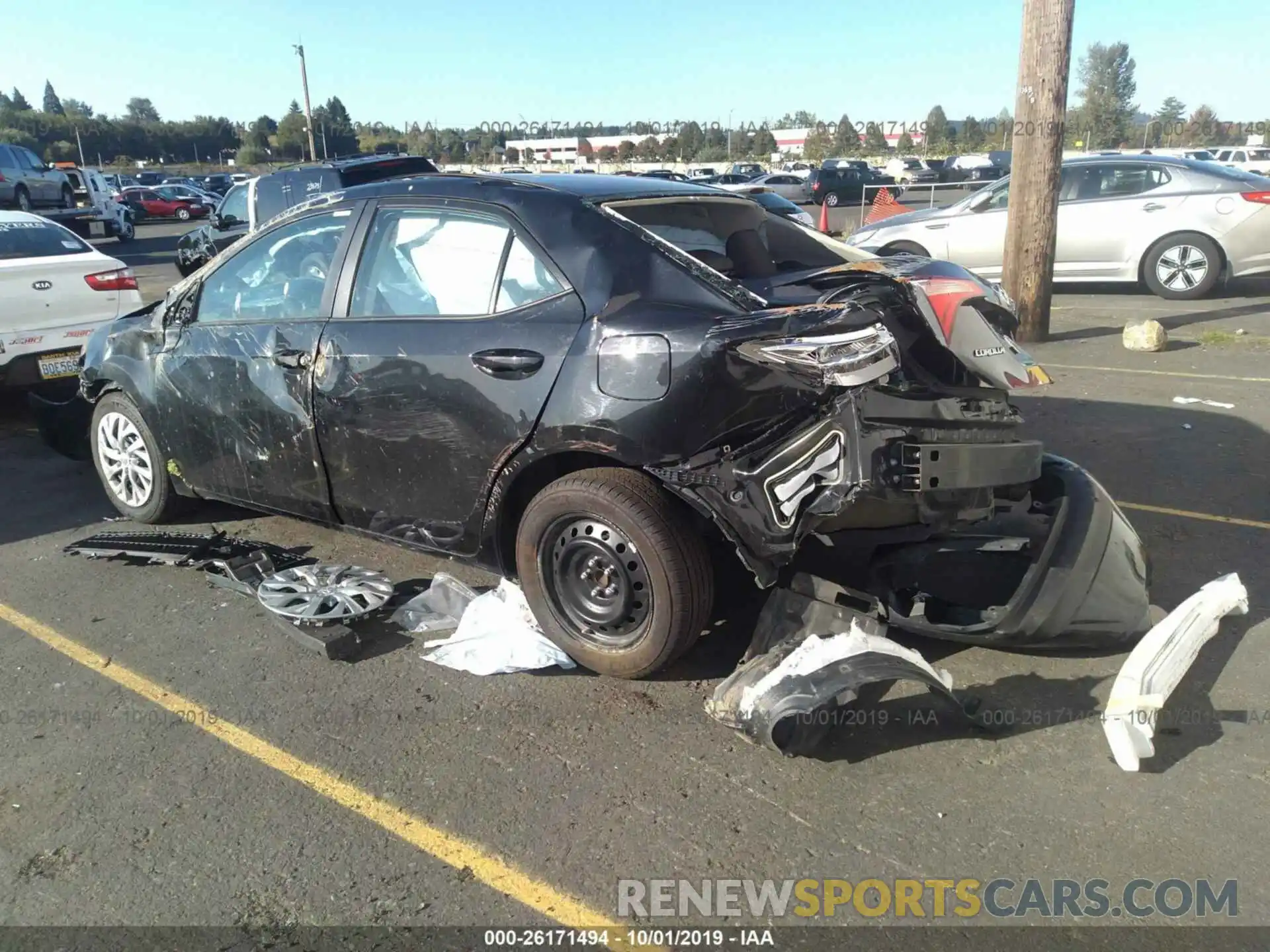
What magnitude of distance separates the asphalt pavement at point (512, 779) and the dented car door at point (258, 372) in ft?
2.00

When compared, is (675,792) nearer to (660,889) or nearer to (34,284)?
(660,889)

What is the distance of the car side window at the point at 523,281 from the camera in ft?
11.6

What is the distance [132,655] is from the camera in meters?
3.92

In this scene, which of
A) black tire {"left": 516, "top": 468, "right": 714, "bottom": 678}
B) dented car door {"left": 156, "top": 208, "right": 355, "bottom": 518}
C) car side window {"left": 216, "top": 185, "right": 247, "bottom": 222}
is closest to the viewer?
black tire {"left": 516, "top": 468, "right": 714, "bottom": 678}

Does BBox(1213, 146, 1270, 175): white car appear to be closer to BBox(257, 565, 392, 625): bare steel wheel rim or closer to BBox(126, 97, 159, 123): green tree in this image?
BBox(257, 565, 392, 625): bare steel wheel rim

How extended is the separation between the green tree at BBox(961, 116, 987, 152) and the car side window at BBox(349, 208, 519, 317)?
65735 mm

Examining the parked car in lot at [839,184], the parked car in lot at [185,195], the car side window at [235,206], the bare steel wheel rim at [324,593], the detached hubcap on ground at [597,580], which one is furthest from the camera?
the parked car in lot at [185,195]

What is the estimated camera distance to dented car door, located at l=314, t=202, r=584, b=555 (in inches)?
139

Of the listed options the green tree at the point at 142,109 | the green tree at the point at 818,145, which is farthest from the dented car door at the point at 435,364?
the green tree at the point at 142,109

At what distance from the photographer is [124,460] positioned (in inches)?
207

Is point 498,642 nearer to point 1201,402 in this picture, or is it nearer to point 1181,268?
point 1201,402

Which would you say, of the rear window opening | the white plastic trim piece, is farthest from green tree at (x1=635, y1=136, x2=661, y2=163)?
the white plastic trim piece

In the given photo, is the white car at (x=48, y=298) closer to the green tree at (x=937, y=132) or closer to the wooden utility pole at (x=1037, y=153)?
the wooden utility pole at (x=1037, y=153)
